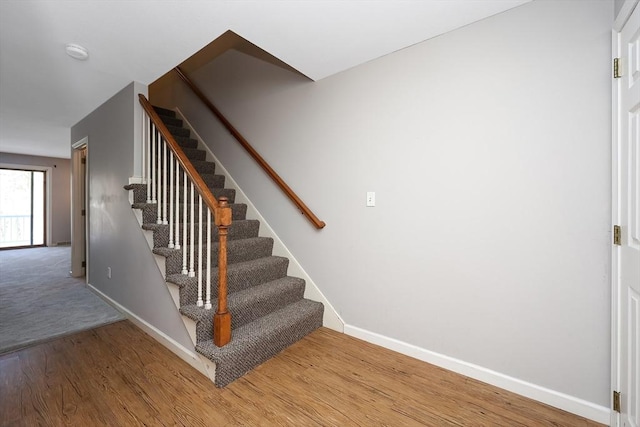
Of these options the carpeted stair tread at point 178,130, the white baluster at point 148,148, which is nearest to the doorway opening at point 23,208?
the carpeted stair tread at point 178,130

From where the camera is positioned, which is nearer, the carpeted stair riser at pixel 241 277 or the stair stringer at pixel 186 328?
the stair stringer at pixel 186 328

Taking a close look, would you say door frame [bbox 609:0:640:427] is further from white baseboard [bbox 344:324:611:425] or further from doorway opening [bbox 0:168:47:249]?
doorway opening [bbox 0:168:47:249]

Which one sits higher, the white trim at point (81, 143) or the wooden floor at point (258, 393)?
the white trim at point (81, 143)

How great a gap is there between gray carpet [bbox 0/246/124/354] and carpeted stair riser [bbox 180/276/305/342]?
140cm

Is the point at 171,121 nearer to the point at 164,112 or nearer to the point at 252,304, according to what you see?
the point at 164,112

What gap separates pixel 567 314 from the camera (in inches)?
60.5

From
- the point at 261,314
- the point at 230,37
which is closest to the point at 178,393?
the point at 261,314

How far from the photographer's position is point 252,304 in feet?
7.14

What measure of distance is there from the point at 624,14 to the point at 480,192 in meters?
0.97

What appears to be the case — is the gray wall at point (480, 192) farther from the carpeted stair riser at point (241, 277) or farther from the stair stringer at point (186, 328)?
the stair stringer at point (186, 328)

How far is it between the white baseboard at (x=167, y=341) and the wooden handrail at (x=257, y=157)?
1.35 m

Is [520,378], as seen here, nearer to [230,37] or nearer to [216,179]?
[216,179]

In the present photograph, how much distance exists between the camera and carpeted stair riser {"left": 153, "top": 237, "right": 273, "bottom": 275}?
6.99 ft

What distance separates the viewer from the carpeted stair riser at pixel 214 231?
2268 millimetres
